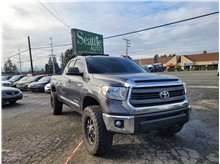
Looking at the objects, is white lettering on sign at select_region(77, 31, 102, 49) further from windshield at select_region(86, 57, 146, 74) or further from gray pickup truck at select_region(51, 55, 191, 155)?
gray pickup truck at select_region(51, 55, 191, 155)

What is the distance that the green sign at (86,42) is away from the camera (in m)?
18.4

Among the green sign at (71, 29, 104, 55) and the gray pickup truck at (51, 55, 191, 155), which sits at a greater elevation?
the green sign at (71, 29, 104, 55)

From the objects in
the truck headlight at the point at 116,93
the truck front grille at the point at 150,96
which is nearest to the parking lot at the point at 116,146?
the truck front grille at the point at 150,96

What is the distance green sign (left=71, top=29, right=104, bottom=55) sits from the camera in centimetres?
1842

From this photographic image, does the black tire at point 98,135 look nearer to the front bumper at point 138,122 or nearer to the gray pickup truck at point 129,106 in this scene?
the gray pickup truck at point 129,106

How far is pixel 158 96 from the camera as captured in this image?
2973 millimetres

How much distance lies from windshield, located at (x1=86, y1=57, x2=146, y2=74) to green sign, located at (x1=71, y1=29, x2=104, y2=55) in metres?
13.8

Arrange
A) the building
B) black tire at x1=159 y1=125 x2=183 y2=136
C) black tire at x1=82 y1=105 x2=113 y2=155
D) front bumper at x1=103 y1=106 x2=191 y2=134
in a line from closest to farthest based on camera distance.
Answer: front bumper at x1=103 y1=106 x2=191 y2=134
black tire at x1=82 y1=105 x2=113 y2=155
black tire at x1=159 y1=125 x2=183 y2=136
the building

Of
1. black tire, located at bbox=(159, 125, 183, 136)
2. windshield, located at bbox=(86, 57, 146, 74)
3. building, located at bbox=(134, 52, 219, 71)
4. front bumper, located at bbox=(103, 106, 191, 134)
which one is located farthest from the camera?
building, located at bbox=(134, 52, 219, 71)

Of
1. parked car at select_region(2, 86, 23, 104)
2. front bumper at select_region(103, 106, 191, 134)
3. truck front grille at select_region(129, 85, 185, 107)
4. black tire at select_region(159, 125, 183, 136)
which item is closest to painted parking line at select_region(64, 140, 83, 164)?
front bumper at select_region(103, 106, 191, 134)

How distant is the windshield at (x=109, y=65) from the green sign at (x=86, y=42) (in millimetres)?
13791

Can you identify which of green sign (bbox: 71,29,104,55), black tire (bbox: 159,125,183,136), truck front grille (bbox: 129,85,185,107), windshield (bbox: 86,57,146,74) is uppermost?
green sign (bbox: 71,29,104,55)

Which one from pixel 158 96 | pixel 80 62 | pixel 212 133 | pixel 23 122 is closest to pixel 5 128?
pixel 23 122

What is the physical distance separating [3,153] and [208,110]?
613 centimetres
